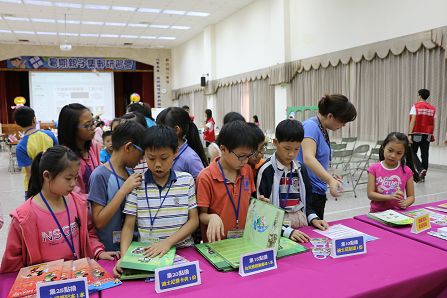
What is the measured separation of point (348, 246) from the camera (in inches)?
53.6

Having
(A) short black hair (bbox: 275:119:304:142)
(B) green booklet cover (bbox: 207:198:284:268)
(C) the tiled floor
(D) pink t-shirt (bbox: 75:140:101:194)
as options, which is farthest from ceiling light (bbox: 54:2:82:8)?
(B) green booklet cover (bbox: 207:198:284:268)

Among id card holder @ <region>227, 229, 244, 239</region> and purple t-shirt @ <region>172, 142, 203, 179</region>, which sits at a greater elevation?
purple t-shirt @ <region>172, 142, 203, 179</region>

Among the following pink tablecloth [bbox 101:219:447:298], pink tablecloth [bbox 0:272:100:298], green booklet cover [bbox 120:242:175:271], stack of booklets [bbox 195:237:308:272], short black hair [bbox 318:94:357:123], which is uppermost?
short black hair [bbox 318:94:357:123]

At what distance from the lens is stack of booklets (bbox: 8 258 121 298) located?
42.5 inches

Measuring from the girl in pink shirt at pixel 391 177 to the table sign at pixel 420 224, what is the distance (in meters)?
0.47

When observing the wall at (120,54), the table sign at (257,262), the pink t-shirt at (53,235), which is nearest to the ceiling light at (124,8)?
the wall at (120,54)

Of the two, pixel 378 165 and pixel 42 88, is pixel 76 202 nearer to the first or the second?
pixel 378 165

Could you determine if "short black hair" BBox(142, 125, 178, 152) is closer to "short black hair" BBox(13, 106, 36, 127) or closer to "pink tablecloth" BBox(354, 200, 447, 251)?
"pink tablecloth" BBox(354, 200, 447, 251)

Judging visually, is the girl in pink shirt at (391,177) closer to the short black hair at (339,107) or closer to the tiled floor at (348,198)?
the short black hair at (339,107)

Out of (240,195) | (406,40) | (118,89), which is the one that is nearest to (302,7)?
(406,40)

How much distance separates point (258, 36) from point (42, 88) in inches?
378

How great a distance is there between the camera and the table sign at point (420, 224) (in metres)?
1.58

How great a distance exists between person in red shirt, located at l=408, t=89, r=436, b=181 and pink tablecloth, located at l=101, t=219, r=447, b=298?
4600mm

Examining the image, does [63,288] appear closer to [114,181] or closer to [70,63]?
[114,181]
